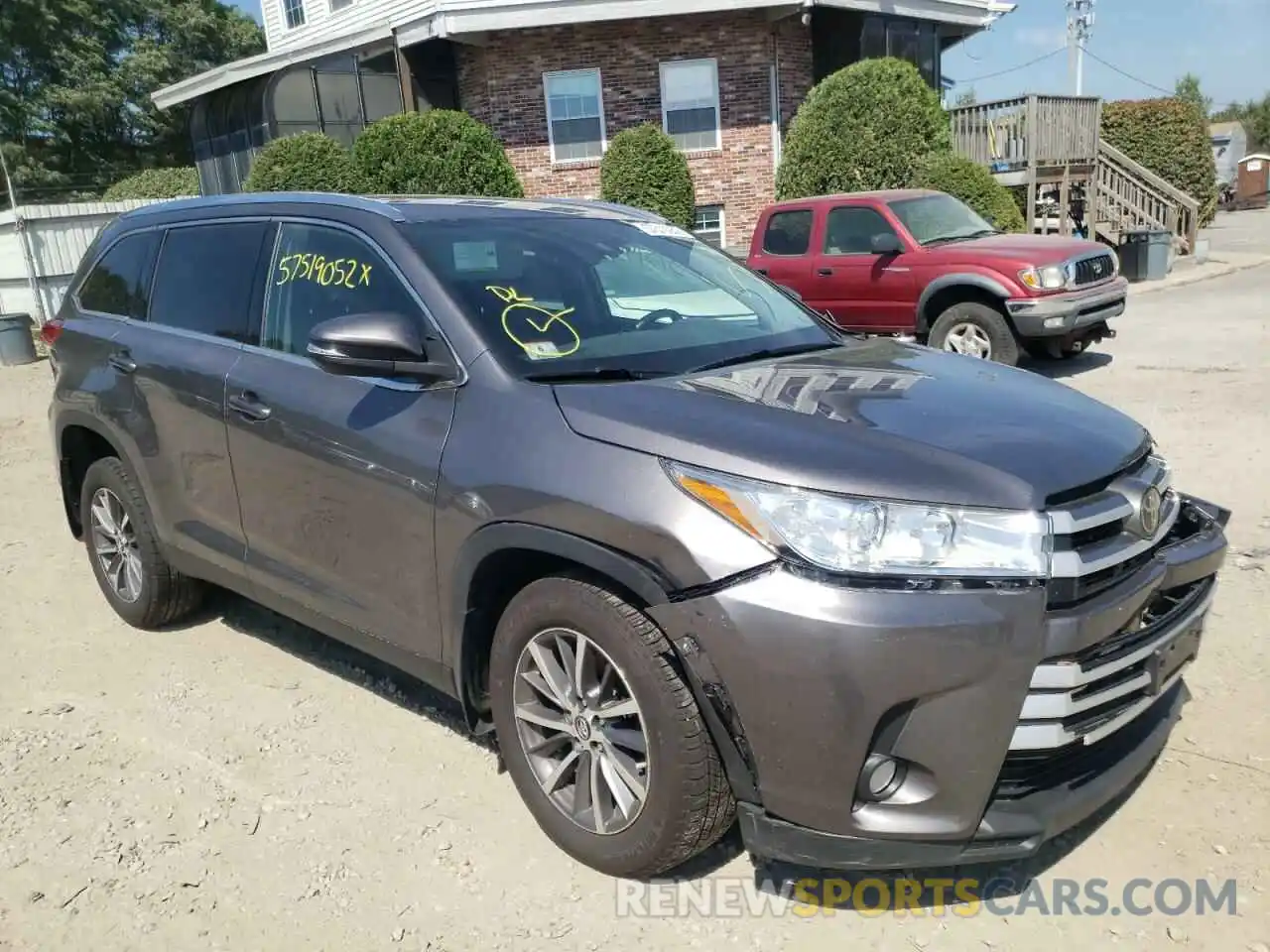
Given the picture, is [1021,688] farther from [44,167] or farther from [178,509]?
[44,167]

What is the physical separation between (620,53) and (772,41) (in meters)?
3.00

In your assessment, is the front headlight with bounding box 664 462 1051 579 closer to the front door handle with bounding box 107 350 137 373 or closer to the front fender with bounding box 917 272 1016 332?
the front door handle with bounding box 107 350 137 373

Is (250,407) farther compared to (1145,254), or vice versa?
(1145,254)

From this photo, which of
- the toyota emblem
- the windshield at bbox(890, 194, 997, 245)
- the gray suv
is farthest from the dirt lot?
the windshield at bbox(890, 194, 997, 245)

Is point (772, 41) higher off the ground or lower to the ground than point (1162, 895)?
higher

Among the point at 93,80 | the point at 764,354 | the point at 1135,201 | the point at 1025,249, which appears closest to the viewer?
the point at 764,354

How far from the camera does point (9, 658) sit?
4434 millimetres

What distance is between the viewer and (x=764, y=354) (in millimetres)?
3262

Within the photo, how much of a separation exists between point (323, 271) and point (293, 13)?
80.1 feet

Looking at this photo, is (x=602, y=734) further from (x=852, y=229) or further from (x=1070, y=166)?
(x=1070, y=166)

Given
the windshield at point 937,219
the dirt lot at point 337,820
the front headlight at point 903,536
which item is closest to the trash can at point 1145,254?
the windshield at point 937,219

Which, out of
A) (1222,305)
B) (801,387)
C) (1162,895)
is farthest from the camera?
(1222,305)

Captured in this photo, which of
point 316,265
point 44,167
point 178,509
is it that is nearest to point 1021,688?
point 316,265

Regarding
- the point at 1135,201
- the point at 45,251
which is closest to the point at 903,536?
the point at 45,251
